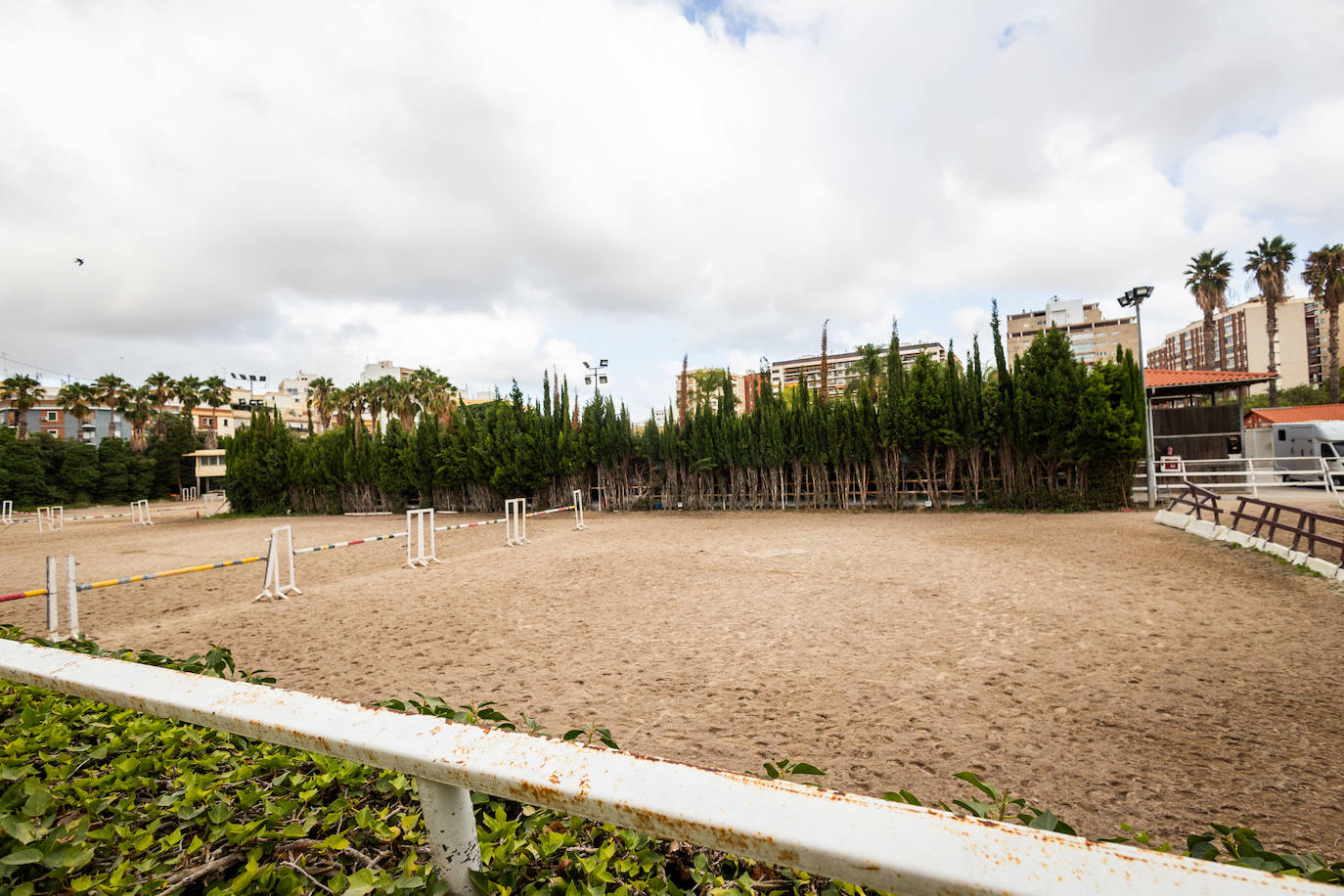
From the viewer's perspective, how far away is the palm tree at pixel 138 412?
47.9 m

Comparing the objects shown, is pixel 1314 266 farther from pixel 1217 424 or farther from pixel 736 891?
pixel 736 891

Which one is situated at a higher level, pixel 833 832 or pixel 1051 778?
pixel 833 832

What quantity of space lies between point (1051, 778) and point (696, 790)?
10.7 feet

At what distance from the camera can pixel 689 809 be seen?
35.4 inches

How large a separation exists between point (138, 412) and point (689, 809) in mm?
62627

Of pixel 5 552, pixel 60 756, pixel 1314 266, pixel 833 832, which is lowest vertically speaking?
pixel 5 552

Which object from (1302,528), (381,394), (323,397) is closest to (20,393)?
(323,397)

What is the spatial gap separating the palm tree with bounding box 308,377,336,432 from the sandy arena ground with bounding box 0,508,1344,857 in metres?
37.4

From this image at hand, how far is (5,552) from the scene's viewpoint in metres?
16.3

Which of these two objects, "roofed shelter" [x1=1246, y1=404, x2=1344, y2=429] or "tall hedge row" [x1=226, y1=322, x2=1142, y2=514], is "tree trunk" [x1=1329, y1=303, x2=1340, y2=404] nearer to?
"roofed shelter" [x1=1246, y1=404, x2=1344, y2=429]

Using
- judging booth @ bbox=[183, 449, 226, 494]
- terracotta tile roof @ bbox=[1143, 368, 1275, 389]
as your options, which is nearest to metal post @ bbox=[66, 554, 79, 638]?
terracotta tile roof @ bbox=[1143, 368, 1275, 389]

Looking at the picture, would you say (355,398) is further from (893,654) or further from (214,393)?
(893,654)

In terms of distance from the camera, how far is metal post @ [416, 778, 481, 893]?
1.14m

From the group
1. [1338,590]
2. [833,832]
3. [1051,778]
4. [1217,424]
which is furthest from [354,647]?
[1217,424]
